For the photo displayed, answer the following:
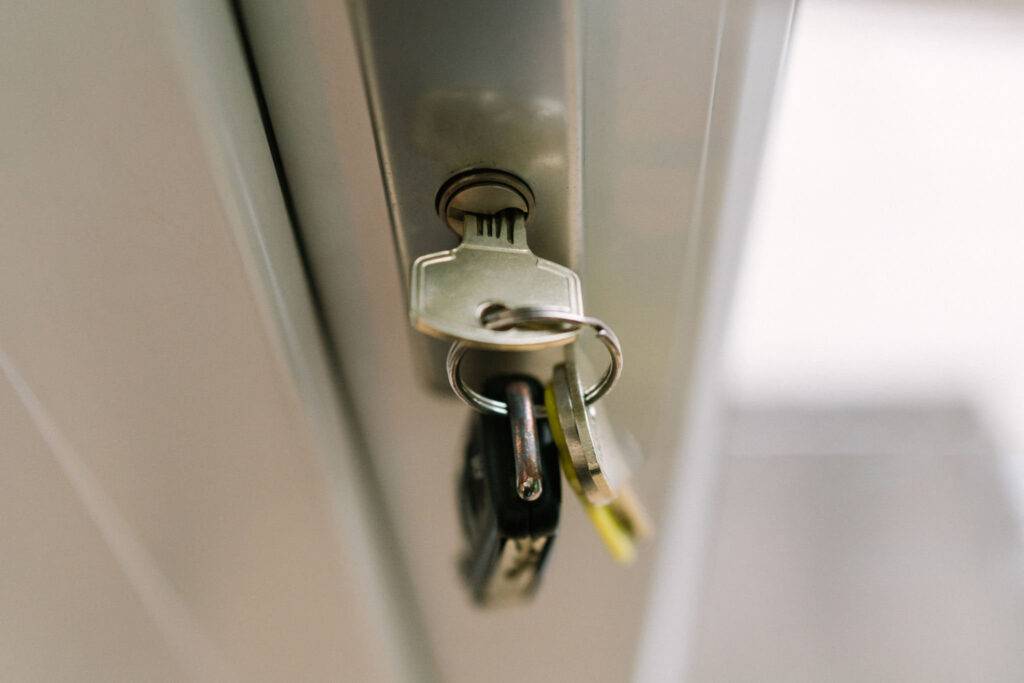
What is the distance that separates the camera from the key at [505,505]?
0.24 m

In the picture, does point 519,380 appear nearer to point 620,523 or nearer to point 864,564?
point 620,523

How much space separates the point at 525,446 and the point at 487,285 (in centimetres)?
6

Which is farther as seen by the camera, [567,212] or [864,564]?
[864,564]

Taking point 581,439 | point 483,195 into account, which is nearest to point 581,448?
point 581,439

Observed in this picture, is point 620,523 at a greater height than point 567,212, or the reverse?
point 567,212

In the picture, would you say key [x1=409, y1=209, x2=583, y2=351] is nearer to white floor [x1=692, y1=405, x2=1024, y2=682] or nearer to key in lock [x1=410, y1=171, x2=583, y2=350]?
key in lock [x1=410, y1=171, x2=583, y2=350]

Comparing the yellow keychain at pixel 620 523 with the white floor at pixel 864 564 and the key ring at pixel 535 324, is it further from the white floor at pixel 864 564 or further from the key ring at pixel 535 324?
the white floor at pixel 864 564

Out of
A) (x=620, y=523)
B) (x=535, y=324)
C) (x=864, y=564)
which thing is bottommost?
(x=864, y=564)

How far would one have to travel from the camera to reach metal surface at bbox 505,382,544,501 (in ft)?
0.73

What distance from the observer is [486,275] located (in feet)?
0.71

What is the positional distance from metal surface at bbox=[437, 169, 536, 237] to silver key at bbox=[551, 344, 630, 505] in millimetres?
70

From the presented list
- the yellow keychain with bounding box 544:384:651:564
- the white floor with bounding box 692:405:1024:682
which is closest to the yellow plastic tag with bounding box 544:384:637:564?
the yellow keychain with bounding box 544:384:651:564

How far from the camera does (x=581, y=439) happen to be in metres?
0.23

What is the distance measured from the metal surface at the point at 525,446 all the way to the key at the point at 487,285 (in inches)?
1.8
